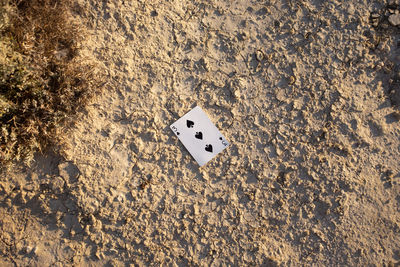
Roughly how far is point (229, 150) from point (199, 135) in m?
0.28

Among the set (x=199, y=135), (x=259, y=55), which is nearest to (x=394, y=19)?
(x=259, y=55)

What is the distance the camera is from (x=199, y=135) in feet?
8.32

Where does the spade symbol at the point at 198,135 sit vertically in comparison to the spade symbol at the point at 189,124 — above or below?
below

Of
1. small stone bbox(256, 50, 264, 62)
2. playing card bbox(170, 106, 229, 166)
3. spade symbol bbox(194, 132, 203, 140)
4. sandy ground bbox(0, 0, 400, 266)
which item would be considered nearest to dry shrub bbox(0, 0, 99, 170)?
sandy ground bbox(0, 0, 400, 266)

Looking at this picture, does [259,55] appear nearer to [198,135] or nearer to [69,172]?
[198,135]

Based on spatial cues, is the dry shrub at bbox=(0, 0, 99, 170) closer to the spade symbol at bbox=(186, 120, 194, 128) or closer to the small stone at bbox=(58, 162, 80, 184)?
the small stone at bbox=(58, 162, 80, 184)

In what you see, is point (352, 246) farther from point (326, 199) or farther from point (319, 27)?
point (319, 27)

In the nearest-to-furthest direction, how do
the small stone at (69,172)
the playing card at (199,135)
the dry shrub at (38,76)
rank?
the dry shrub at (38,76)
the small stone at (69,172)
the playing card at (199,135)

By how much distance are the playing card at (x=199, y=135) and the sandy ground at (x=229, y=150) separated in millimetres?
56

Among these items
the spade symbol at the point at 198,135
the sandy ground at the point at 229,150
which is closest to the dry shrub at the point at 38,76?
the sandy ground at the point at 229,150

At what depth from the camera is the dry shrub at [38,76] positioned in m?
2.24

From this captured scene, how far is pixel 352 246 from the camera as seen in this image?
2.50 m

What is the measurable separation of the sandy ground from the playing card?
2.2 inches

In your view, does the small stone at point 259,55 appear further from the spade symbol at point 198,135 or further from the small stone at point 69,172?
the small stone at point 69,172
